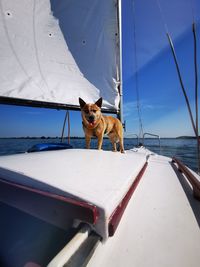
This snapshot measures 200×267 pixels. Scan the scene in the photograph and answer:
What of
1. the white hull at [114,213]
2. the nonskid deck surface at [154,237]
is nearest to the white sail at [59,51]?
the white hull at [114,213]

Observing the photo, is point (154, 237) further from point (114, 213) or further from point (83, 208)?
point (83, 208)

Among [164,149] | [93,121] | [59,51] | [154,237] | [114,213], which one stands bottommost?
[164,149]

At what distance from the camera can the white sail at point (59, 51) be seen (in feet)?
6.38

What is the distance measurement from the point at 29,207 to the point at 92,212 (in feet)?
1.04

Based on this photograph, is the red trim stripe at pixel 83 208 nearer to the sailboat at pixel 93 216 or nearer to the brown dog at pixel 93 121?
the sailboat at pixel 93 216

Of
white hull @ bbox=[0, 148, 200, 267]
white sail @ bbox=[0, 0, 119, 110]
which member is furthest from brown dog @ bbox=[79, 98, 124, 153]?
white hull @ bbox=[0, 148, 200, 267]

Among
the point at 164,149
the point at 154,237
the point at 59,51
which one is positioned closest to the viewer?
the point at 154,237

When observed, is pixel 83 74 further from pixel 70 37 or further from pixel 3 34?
pixel 3 34

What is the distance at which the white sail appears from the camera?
1.95 metres

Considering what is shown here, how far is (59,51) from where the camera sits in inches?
94.5

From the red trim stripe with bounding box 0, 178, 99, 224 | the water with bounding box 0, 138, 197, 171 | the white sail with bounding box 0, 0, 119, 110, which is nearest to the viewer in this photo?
the red trim stripe with bounding box 0, 178, 99, 224

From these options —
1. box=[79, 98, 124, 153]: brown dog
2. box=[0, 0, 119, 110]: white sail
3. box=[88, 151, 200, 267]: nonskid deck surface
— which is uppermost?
box=[0, 0, 119, 110]: white sail

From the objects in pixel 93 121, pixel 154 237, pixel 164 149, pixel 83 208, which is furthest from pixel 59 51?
pixel 164 149

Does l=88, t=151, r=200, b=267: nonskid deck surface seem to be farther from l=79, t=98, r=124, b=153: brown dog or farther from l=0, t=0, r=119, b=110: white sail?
l=0, t=0, r=119, b=110: white sail
